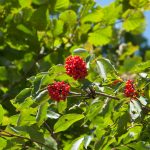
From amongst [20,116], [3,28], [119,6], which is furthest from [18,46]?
[20,116]

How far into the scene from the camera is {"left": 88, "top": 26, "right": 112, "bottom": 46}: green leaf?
10.4 ft

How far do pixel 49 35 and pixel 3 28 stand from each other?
32 cm

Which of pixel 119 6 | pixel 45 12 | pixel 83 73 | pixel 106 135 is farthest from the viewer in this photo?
pixel 119 6

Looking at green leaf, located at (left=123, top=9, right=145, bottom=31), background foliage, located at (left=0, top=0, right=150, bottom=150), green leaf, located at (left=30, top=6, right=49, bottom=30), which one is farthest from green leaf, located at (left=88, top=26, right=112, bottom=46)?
green leaf, located at (left=30, top=6, right=49, bottom=30)

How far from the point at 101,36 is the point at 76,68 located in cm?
140

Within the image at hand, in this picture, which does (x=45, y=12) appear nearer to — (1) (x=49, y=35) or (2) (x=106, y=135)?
(1) (x=49, y=35)

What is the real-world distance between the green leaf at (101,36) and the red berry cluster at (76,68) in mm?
1347

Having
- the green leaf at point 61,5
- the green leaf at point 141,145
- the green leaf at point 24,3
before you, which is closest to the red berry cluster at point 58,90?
the green leaf at point 141,145

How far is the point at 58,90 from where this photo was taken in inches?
73.2

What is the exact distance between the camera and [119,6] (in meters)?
3.29

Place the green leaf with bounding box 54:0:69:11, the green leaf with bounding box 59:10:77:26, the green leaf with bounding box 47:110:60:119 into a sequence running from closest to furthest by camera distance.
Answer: the green leaf with bounding box 47:110:60:119 < the green leaf with bounding box 59:10:77:26 < the green leaf with bounding box 54:0:69:11

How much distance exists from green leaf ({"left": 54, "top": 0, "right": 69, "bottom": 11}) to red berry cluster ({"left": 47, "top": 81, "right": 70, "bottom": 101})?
1.32 meters

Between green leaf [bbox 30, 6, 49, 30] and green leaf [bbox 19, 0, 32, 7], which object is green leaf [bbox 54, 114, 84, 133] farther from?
green leaf [bbox 19, 0, 32, 7]

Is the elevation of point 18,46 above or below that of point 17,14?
below
